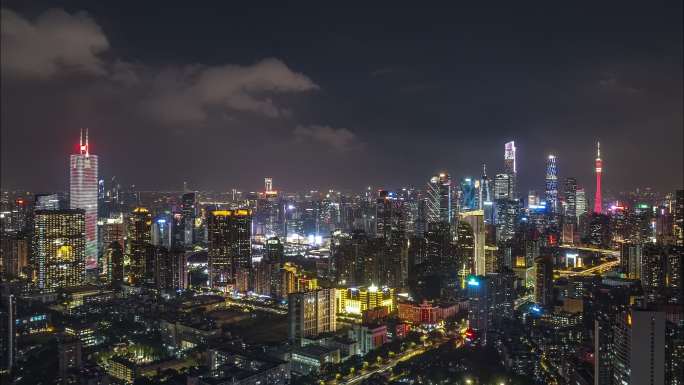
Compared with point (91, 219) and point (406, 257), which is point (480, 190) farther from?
point (91, 219)

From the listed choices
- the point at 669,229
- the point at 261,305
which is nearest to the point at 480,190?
the point at 669,229

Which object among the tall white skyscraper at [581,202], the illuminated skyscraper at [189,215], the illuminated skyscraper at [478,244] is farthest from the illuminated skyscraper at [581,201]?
the illuminated skyscraper at [189,215]

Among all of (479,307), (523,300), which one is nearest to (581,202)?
(523,300)

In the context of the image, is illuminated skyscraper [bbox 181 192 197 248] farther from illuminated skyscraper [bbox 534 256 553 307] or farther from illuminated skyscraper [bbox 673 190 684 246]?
illuminated skyscraper [bbox 673 190 684 246]

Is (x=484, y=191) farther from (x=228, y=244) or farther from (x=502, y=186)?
(x=228, y=244)

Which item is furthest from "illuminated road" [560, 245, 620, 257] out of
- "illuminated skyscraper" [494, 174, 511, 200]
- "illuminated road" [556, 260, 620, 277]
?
"illuminated skyscraper" [494, 174, 511, 200]

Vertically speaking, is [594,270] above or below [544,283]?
below
